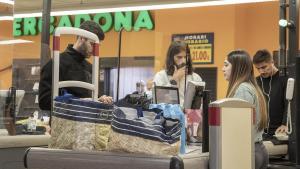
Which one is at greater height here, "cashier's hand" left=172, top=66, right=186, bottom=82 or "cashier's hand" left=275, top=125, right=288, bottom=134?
"cashier's hand" left=172, top=66, right=186, bottom=82

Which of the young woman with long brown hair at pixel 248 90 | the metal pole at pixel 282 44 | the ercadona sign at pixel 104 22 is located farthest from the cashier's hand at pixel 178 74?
the ercadona sign at pixel 104 22

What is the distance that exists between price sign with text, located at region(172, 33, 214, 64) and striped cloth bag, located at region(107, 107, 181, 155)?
7.33 meters

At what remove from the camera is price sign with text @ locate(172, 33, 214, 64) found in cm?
930

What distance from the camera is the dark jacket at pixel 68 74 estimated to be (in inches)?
137

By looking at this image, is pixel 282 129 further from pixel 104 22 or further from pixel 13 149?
pixel 104 22

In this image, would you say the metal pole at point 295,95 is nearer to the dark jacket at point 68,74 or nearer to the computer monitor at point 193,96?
the computer monitor at point 193,96

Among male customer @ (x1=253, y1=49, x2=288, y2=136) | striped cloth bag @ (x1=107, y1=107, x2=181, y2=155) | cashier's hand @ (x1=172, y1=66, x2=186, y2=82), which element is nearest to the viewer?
striped cloth bag @ (x1=107, y1=107, x2=181, y2=155)

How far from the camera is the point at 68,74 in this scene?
3553 mm

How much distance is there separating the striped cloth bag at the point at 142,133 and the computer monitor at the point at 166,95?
3.46ft

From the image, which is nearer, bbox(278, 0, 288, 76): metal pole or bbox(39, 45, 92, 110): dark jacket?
bbox(39, 45, 92, 110): dark jacket

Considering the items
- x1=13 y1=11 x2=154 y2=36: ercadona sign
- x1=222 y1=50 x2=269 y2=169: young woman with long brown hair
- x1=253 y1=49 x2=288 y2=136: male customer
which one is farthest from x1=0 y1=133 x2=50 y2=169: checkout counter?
x1=13 y1=11 x2=154 y2=36: ercadona sign

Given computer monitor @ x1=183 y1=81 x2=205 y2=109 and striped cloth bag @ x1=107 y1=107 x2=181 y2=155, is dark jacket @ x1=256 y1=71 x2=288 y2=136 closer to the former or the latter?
computer monitor @ x1=183 y1=81 x2=205 y2=109

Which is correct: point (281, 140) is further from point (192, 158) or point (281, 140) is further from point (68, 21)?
point (68, 21)

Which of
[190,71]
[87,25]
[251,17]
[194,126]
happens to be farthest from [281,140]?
[251,17]
